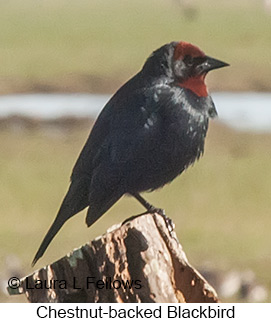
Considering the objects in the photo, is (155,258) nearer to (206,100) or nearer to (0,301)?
(206,100)

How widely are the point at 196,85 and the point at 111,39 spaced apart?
0.51 metres

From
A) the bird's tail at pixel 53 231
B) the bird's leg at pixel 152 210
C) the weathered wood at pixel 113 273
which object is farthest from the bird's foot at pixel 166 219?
the bird's tail at pixel 53 231

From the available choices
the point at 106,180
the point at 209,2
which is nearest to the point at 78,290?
the point at 106,180

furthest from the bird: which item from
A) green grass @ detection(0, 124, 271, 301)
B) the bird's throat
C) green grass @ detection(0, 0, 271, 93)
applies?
green grass @ detection(0, 0, 271, 93)

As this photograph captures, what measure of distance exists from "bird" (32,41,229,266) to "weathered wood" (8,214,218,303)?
1.02 feet

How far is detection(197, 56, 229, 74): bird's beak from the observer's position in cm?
251

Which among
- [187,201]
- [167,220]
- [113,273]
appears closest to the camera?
[113,273]

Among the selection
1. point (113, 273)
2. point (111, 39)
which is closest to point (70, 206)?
point (113, 273)

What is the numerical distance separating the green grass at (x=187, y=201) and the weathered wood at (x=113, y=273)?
0.59 meters

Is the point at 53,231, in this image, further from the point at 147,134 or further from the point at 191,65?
the point at 191,65

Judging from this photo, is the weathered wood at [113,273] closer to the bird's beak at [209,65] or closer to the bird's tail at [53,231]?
the bird's tail at [53,231]

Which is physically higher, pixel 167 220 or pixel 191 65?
pixel 191 65

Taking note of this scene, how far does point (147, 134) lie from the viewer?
2.46m

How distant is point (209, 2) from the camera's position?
295 centimetres
